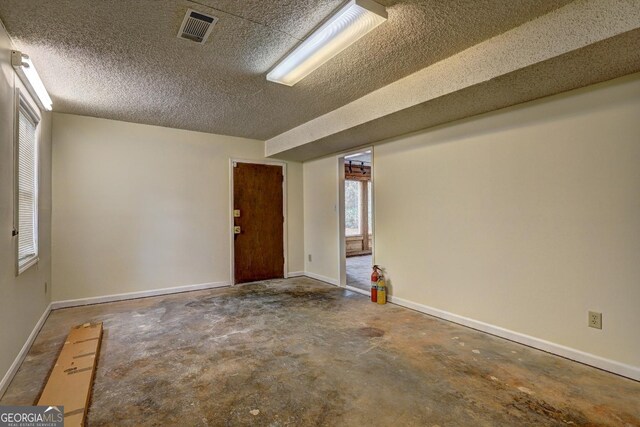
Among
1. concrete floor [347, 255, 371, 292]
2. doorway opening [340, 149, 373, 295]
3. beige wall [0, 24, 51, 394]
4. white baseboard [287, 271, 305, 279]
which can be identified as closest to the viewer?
beige wall [0, 24, 51, 394]

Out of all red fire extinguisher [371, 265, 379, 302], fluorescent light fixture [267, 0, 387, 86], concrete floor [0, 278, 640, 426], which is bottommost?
concrete floor [0, 278, 640, 426]

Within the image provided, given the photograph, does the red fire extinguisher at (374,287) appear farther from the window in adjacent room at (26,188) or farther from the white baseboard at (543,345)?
the window in adjacent room at (26,188)

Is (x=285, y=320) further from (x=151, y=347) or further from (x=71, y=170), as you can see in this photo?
(x=71, y=170)

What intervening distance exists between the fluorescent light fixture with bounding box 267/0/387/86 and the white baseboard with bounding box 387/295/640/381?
286cm

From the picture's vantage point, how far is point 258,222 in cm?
537

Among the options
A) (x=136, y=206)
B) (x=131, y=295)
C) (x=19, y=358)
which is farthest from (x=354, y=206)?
(x=19, y=358)

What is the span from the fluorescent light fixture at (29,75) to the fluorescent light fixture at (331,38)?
183 cm

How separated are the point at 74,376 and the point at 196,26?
261 cm

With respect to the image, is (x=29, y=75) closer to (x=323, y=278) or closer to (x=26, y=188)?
(x=26, y=188)

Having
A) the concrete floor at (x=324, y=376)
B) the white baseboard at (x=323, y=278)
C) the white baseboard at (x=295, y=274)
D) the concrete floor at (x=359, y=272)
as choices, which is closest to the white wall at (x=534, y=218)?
the concrete floor at (x=324, y=376)

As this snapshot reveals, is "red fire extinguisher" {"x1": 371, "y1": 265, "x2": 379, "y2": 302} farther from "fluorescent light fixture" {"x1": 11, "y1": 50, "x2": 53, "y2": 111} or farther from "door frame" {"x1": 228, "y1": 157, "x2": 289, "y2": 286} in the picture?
"fluorescent light fixture" {"x1": 11, "y1": 50, "x2": 53, "y2": 111}

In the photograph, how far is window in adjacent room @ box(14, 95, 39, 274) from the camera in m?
2.59

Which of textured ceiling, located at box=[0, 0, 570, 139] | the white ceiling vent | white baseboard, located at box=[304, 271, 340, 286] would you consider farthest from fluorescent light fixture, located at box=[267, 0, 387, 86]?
white baseboard, located at box=[304, 271, 340, 286]

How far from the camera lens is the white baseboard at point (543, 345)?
2232 mm
